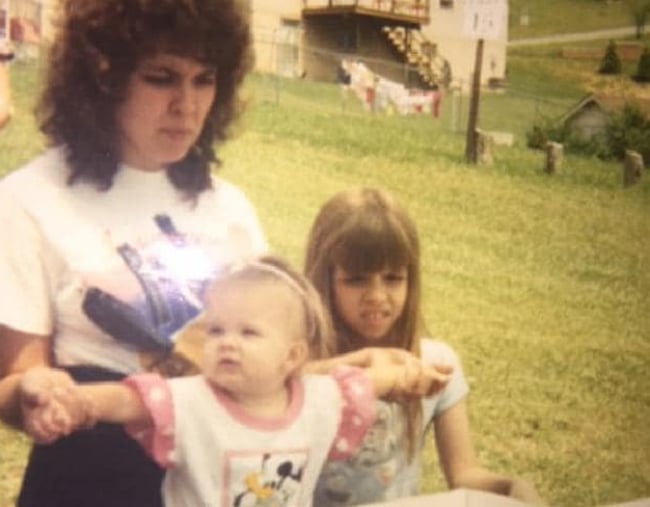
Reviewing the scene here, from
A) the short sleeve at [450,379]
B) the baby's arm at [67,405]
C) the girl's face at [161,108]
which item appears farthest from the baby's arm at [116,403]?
the short sleeve at [450,379]

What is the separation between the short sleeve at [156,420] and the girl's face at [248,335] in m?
0.08

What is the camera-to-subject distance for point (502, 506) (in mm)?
2371

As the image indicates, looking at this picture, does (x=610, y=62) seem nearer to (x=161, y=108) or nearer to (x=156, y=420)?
(x=161, y=108)

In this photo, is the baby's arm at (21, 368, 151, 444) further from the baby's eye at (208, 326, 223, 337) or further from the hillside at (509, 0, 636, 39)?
the hillside at (509, 0, 636, 39)

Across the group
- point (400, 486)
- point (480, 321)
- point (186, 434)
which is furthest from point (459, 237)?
point (186, 434)

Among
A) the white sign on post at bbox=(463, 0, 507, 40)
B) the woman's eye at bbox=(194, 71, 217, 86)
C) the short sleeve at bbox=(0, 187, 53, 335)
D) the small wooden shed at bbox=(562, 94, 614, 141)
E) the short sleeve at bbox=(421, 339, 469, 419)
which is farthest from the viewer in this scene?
the small wooden shed at bbox=(562, 94, 614, 141)

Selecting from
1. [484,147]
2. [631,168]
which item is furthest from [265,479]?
[631,168]

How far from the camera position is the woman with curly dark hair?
72.0 inches

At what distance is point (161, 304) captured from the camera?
1926mm

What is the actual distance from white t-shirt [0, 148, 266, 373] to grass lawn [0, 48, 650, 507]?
0.56 feet

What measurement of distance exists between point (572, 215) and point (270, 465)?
82 cm

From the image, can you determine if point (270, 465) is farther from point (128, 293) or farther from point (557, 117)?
point (557, 117)

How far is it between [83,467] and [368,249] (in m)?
0.57

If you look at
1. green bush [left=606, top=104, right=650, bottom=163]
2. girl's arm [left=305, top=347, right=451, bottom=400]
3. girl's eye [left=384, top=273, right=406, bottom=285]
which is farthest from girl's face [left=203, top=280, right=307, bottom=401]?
green bush [left=606, top=104, right=650, bottom=163]
